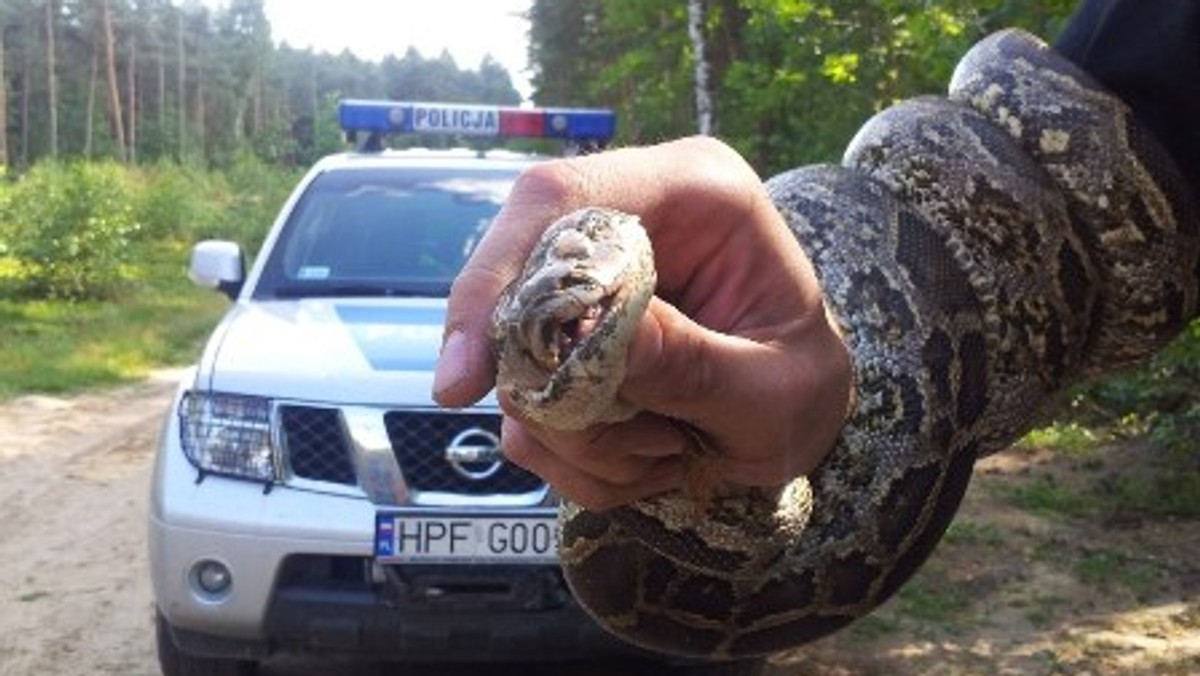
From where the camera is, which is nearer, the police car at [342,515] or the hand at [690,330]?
the hand at [690,330]

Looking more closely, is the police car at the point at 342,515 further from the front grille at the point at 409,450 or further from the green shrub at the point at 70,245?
the green shrub at the point at 70,245

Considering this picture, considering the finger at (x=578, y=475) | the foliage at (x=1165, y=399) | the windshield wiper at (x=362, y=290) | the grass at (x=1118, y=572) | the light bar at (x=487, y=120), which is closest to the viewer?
the finger at (x=578, y=475)

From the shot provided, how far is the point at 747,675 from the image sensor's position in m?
6.25

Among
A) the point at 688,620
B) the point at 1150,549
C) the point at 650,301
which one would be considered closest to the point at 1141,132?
the point at 688,620

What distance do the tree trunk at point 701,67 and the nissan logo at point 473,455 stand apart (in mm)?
11591

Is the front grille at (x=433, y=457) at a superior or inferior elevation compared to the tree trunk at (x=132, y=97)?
superior

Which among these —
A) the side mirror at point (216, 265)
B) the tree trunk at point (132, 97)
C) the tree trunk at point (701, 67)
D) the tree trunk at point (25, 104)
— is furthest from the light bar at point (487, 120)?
the tree trunk at point (132, 97)

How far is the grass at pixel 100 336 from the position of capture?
18.3 metres

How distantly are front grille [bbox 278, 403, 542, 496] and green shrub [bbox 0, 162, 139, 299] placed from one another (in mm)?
21386

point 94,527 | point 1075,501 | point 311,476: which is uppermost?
point 311,476

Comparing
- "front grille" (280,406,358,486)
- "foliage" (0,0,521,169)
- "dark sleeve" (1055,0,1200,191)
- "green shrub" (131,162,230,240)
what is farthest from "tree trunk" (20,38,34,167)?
"dark sleeve" (1055,0,1200,191)

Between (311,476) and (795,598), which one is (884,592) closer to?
(795,598)

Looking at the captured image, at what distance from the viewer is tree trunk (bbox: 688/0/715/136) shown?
17297 mm

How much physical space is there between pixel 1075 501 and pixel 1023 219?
776 cm
